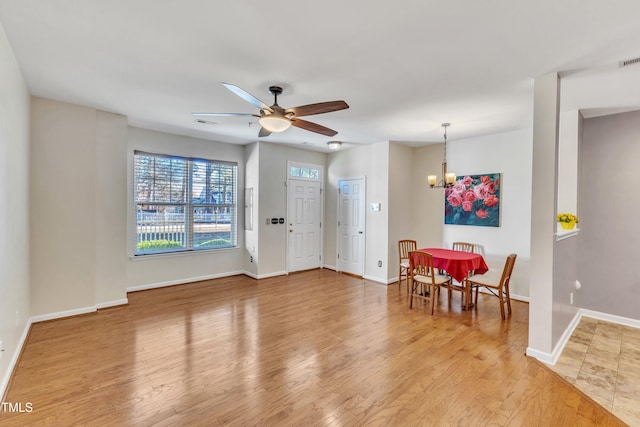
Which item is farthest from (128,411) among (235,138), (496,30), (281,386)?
(235,138)

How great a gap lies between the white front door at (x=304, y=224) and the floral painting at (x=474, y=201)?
8.92 ft

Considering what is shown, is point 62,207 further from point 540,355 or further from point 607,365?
point 607,365

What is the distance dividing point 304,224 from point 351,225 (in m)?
1.03

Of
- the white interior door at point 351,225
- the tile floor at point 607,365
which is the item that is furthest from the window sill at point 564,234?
the white interior door at point 351,225

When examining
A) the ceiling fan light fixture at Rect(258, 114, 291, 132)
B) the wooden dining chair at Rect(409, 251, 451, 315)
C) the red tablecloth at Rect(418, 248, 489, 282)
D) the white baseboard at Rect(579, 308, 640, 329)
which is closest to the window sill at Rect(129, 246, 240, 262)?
the ceiling fan light fixture at Rect(258, 114, 291, 132)

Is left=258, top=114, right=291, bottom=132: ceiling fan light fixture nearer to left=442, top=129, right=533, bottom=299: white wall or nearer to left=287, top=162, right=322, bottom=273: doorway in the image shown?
left=287, top=162, right=322, bottom=273: doorway

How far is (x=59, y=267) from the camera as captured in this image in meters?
3.69

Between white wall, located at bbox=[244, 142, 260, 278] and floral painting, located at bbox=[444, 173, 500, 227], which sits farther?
white wall, located at bbox=[244, 142, 260, 278]

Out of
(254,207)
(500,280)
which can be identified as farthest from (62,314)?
(500,280)

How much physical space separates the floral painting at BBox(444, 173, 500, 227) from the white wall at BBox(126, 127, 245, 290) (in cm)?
410

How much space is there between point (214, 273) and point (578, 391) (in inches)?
212

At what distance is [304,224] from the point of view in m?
6.47

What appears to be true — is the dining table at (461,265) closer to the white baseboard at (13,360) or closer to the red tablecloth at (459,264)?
the red tablecloth at (459,264)

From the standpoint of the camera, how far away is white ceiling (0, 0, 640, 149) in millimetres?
1896
